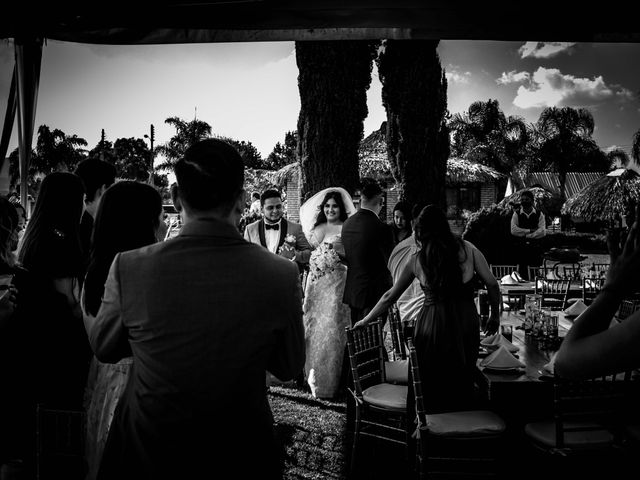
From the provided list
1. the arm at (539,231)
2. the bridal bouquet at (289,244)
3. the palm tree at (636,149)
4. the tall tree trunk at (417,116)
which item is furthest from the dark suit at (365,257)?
the palm tree at (636,149)

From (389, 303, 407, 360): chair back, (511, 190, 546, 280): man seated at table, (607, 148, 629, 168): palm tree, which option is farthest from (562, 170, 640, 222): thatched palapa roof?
(607, 148, 629, 168): palm tree

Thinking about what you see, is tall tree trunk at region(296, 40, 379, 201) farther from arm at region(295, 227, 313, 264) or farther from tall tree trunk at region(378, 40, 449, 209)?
arm at region(295, 227, 313, 264)

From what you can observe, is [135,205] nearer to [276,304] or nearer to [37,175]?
[276,304]

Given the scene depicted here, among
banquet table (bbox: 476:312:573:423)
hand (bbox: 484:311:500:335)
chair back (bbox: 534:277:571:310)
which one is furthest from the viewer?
chair back (bbox: 534:277:571:310)

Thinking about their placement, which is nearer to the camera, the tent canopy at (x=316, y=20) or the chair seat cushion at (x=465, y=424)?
the tent canopy at (x=316, y=20)

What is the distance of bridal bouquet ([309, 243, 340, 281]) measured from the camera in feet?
→ 19.5

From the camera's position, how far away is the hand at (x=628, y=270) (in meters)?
1.22

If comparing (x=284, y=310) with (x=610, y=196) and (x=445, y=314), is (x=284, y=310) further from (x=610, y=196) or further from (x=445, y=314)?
(x=610, y=196)

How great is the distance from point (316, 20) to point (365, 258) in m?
2.86

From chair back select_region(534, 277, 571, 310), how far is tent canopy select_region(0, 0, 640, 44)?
4.16m

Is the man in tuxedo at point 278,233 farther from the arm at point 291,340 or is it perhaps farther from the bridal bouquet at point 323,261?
the arm at point 291,340

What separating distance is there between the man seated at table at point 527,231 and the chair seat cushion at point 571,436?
6579mm

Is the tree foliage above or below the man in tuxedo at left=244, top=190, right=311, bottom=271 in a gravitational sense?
above

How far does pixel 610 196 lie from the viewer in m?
21.8
